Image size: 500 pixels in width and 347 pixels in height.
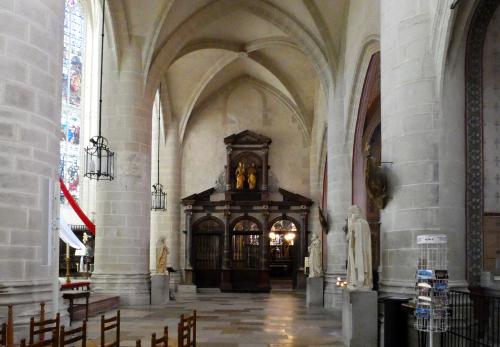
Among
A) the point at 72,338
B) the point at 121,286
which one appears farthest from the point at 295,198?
the point at 72,338

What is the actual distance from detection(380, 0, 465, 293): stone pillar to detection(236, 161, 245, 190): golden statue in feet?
57.8

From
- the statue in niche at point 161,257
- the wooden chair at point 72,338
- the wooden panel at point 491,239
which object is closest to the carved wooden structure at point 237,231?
the statue in niche at point 161,257

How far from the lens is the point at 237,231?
1092 inches

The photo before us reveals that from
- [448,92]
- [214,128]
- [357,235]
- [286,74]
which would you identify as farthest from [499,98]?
[214,128]

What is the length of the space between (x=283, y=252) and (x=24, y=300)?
22187mm

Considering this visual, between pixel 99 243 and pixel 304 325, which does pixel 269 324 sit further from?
pixel 99 243

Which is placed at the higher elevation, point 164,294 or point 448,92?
point 448,92

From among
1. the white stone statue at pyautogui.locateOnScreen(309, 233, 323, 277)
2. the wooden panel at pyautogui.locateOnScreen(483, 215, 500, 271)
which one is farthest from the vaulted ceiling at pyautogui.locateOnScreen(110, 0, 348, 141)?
the wooden panel at pyautogui.locateOnScreen(483, 215, 500, 271)

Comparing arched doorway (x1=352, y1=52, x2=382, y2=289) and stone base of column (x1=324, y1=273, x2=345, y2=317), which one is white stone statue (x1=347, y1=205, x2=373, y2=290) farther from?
stone base of column (x1=324, y1=273, x2=345, y2=317)

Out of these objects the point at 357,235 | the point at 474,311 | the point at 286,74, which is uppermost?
the point at 286,74

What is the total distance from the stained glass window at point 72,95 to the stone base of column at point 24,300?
18324 millimetres

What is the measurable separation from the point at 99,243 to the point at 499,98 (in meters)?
11.6

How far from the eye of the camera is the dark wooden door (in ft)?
90.8

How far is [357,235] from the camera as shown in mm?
10859
